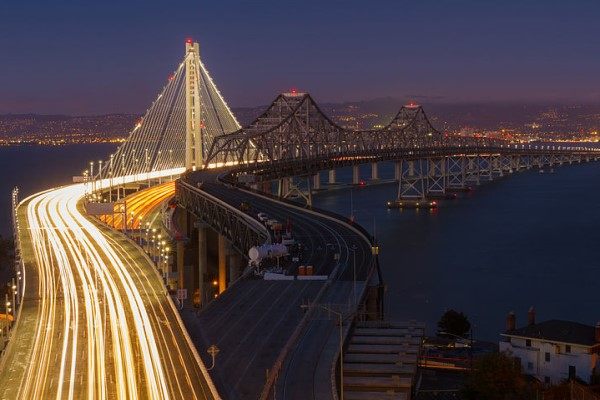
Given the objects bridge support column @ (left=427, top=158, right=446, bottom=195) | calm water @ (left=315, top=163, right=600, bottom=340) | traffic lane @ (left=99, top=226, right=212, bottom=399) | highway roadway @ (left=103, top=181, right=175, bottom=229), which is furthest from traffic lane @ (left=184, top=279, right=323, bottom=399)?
bridge support column @ (left=427, top=158, right=446, bottom=195)

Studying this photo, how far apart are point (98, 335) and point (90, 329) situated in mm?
735

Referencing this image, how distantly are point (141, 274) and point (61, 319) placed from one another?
6331 mm

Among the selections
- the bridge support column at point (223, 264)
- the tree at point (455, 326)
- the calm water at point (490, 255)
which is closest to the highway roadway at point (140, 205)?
the bridge support column at point (223, 264)

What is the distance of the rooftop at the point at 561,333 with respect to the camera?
22.5m

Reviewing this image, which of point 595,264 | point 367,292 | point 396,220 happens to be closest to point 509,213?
point 396,220

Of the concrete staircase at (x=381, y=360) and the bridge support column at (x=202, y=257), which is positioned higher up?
the concrete staircase at (x=381, y=360)

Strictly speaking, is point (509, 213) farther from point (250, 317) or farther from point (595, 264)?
point (250, 317)

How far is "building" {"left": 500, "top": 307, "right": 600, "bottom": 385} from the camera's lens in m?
22.0

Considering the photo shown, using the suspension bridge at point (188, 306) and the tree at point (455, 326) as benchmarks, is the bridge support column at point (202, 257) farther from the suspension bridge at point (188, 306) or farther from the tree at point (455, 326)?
the tree at point (455, 326)

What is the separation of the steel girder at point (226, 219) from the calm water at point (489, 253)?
579 centimetres

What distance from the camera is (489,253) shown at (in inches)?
1918

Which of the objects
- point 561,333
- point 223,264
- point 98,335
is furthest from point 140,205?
point 561,333

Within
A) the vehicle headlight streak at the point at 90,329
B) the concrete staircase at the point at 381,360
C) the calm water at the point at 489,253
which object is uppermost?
the vehicle headlight streak at the point at 90,329

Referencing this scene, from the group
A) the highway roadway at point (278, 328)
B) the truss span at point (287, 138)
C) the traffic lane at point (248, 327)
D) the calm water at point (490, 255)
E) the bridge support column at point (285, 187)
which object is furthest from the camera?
the truss span at point (287, 138)
